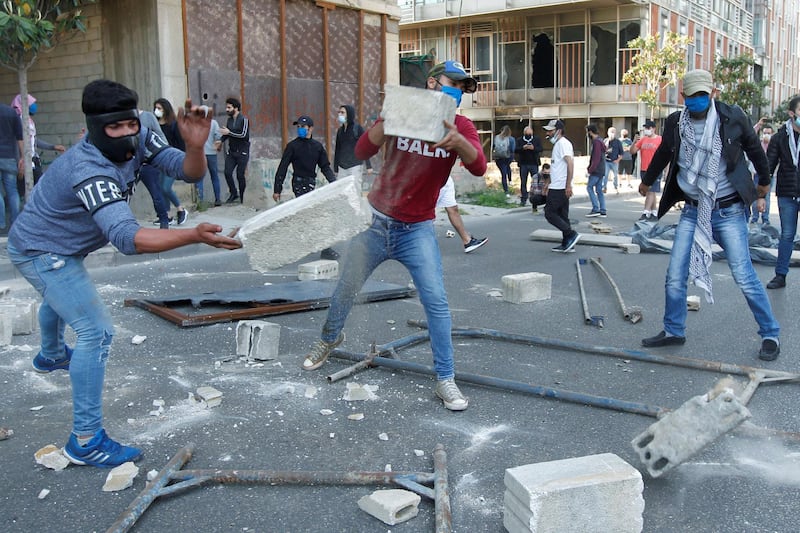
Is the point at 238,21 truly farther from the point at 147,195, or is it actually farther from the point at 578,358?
the point at 578,358

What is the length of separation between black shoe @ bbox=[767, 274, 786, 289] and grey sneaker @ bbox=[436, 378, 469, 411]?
5.23 meters

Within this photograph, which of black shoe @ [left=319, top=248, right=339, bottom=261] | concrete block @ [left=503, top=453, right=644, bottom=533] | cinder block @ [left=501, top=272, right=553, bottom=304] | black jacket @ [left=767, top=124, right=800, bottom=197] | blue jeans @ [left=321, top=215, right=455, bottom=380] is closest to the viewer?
concrete block @ [left=503, top=453, right=644, bottom=533]

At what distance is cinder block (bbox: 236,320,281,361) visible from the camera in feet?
18.0

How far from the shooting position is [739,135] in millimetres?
5574

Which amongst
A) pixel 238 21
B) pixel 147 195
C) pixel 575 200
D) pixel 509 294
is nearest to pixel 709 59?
pixel 575 200

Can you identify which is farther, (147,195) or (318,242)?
(147,195)

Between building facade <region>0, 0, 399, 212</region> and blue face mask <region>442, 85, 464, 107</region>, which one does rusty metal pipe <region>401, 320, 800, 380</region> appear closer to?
blue face mask <region>442, 85, 464, 107</region>

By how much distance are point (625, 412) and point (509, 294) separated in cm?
334

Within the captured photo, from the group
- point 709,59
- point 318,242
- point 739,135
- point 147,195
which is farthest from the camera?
point 709,59

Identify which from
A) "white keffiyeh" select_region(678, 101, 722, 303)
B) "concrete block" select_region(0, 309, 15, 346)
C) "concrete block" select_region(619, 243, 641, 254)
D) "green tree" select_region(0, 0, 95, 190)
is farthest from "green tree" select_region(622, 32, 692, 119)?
"concrete block" select_region(0, 309, 15, 346)

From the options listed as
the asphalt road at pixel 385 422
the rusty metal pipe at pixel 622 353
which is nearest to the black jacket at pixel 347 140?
the asphalt road at pixel 385 422

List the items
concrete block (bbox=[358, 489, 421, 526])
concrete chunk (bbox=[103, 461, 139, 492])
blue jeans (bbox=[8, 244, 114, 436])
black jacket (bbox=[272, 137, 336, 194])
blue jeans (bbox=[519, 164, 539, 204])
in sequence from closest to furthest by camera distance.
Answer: concrete block (bbox=[358, 489, 421, 526]) < concrete chunk (bbox=[103, 461, 139, 492]) < blue jeans (bbox=[8, 244, 114, 436]) < black jacket (bbox=[272, 137, 336, 194]) < blue jeans (bbox=[519, 164, 539, 204])

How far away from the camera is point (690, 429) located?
3426mm

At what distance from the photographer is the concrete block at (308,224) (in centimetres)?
417
